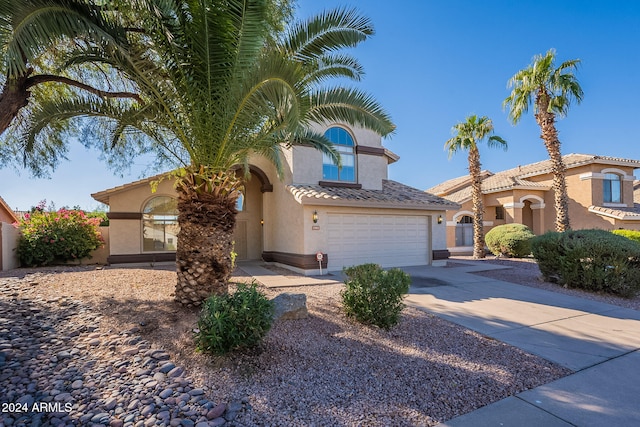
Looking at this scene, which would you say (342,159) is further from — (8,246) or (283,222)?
(8,246)

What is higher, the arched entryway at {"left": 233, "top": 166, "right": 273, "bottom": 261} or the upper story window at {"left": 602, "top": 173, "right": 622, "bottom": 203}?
the upper story window at {"left": 602, "top": 173, "right": 622, "bottom": 203}

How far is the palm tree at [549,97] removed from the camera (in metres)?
15.1

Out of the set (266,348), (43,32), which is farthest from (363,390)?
(43,32)

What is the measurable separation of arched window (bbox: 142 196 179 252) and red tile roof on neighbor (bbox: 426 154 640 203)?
18977 millimetres

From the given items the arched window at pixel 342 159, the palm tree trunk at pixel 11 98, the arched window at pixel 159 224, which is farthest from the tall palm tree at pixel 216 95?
the arched window at pixel 159 224

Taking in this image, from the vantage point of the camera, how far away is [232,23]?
17.1 feet

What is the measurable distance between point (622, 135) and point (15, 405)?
1027 inches

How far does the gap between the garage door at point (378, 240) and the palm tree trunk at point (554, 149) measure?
26.9 feet

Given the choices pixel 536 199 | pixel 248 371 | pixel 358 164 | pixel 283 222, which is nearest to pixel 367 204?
pixel 358 164

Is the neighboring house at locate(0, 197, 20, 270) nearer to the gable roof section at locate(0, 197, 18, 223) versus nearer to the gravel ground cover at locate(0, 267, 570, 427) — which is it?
the gravel ground cover at locate(0, 267, 570, 427)

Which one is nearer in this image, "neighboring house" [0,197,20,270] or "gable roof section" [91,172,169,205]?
"neighboring house" [0,197,20,270]

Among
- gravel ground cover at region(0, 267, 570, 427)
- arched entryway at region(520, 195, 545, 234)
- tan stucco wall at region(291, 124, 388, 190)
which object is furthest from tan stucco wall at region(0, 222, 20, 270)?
arched entryway at region(520, 195, 545, 234)

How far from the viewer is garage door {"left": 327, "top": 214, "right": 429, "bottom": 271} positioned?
12.4 m

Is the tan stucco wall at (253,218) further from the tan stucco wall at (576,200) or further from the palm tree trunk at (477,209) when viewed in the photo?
the tan stucco wall at (576,200)
